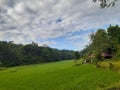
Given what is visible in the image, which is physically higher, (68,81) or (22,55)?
(22,55)

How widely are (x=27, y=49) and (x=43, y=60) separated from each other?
1235 centimetres

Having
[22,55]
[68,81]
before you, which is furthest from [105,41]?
[22,55]

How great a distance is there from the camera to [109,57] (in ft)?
189

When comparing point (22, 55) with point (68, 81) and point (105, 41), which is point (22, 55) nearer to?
point (105, 41)

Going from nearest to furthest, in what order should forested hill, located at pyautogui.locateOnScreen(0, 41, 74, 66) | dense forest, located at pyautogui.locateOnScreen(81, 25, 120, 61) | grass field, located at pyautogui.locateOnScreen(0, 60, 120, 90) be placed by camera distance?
1. grass field, located at pyautogui.locateOnScreen(0, 60, 120, 90)
2. dense forest, located at pyautogui.locateOnScreen(81, 25, 120, 61)
3. forested hill, located at pyautogui.locateOnScreen(0, 41, 74, 66)

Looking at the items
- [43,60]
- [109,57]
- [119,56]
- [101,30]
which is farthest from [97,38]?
[43,60]

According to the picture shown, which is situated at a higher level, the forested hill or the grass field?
the forested hill

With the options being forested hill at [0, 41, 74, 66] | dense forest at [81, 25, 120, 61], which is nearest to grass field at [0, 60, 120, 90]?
dense forest at [81, 25, 120, 61]

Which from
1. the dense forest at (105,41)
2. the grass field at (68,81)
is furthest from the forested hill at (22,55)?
the grass field at (68,81)

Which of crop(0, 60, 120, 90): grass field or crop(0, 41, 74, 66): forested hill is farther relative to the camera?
crop(0, 41, 74, 66): forested hill

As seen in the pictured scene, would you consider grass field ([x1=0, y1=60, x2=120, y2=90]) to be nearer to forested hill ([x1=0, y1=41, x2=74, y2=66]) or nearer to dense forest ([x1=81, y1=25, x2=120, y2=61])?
dense forest ([x1=81, y1=25, x2=120, y2=61])

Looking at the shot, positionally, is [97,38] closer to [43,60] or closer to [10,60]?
[10,60]

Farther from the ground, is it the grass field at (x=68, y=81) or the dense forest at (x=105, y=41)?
the dense forest at (x=105, y=41)

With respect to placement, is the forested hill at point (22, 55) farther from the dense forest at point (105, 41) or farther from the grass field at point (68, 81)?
the grass field at point (68, 81)
